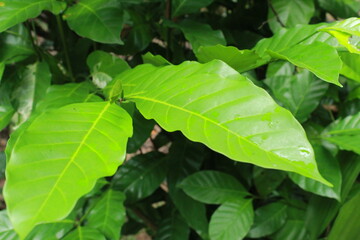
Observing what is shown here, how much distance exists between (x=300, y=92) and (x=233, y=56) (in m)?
0.39

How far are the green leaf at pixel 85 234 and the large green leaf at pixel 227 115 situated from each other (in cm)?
31

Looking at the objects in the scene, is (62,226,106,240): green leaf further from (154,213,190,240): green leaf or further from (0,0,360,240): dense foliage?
(154,213,190,240): green leaf

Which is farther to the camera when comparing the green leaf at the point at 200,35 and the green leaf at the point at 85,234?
the green leaf at the point at 200,35

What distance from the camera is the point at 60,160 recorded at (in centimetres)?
38

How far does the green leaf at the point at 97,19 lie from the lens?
73cm

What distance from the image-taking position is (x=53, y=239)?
692 mm

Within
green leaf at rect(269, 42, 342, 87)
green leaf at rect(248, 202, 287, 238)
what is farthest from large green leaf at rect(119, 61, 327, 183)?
green leaf at rect(248, 202, 287, 238)

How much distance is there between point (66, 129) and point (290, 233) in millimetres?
746

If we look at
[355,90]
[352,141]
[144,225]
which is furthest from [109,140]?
[144,225]

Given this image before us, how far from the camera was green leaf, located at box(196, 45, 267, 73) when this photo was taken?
525mm

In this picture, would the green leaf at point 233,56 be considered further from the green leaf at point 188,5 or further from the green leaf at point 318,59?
the green leaf at point 188,5

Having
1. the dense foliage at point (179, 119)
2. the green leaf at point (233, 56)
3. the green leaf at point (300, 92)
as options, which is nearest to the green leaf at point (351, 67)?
the dense foliage at point (179, 119)

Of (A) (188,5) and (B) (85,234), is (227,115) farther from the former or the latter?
(A) (188,5)

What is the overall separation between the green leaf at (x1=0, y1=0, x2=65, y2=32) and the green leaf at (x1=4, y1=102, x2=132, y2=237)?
28cm
